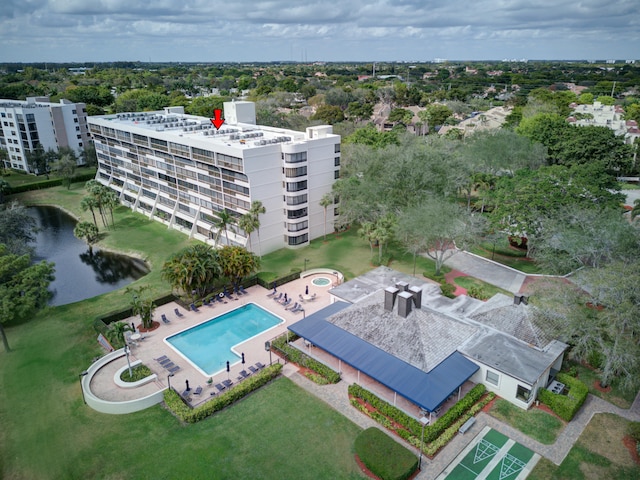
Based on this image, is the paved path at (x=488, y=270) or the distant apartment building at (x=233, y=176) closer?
the paved path at (x=488, y=270)

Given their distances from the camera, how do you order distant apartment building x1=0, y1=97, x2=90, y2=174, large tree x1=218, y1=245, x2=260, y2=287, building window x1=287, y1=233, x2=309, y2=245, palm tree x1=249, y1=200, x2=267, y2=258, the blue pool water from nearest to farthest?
the blue pool water < large tree x1=218, y1=245, x2=260, y2=287 < palm tree x1=249, y1=200, x2=267, y2=258 < building window x1=287, y1=233, x2=309, y2=245 < distant apartment building x1=0, y1=97, x2=90, y2=174

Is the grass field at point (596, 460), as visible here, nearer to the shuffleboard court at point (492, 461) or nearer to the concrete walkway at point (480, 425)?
the concrete walkway at point (480, 425)

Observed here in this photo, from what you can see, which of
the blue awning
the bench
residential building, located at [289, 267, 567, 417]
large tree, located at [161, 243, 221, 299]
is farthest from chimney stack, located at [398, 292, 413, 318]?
large tree, located at [161, 243, 221, 299]

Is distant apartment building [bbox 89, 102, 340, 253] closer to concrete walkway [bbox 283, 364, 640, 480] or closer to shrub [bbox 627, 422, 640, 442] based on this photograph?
concrete walkway [bbox 283, 364, 640, 480]

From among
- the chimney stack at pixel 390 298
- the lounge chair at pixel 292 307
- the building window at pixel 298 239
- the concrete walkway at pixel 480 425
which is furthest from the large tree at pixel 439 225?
the concrete walkway at pixel 480 425

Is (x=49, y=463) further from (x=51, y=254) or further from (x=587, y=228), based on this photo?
(x=587, y=228)

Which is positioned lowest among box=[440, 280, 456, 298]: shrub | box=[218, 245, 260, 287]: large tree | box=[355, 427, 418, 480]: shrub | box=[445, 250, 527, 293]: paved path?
box=[445, 250, 527, 293]: paved path
